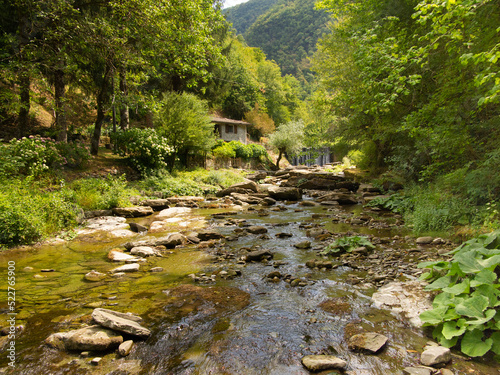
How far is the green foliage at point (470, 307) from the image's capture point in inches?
89.5

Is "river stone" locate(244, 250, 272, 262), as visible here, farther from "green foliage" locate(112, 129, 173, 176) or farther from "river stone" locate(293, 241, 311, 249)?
"green foliage" locate(112, 129, 173, 176)

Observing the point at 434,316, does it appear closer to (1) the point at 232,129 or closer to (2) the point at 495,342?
(2) the point at 495,342

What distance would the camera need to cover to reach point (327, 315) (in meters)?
3.29

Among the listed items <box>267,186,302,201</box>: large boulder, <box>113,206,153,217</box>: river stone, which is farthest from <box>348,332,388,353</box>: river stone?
<box>267,186,302,201</box>: large boulder

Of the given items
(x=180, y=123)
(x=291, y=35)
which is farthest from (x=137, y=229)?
(x=291, y=35)

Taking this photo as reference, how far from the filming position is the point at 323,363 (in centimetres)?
239

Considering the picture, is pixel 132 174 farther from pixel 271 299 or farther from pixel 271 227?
pixel 271 299

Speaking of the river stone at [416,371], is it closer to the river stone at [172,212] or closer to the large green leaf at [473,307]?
the large green leaf at [473,307]

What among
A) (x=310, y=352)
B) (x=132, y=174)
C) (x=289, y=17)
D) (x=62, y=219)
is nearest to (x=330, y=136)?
(x=132, y=174)

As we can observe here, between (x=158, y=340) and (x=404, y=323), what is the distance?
2.77m

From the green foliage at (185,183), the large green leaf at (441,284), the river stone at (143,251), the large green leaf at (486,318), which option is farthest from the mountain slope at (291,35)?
the large green leaf at (486,318)

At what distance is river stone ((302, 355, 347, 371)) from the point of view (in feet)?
7.77

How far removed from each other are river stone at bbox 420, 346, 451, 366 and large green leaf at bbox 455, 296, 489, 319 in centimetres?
38

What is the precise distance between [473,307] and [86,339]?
368 centimetres
